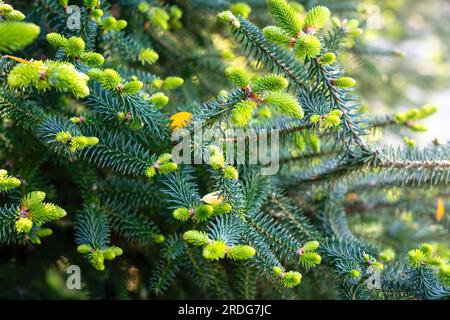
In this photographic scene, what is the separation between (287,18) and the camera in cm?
104

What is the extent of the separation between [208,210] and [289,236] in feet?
0.77

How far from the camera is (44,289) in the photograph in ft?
5.09

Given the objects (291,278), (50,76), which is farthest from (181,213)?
(50,76)

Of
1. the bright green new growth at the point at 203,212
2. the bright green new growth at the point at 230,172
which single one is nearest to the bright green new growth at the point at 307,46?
the bright green new growth at the point at 230,172

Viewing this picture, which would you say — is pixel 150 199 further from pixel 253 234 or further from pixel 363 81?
pixel 363 81

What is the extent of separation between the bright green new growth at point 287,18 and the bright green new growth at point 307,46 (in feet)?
0.10

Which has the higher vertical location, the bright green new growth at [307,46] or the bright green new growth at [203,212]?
the bright green new growth at [307,46]

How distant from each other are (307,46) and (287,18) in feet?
0.29

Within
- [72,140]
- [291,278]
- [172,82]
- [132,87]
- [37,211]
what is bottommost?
[291,278]

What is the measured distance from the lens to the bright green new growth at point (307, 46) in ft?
3.30

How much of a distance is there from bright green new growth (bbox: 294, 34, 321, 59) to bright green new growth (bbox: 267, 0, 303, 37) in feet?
0.10

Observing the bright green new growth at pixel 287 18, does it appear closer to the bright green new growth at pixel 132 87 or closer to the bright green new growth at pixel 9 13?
the bright green new growth at pixel 132 87

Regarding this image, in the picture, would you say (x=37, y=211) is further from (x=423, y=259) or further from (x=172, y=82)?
(x=423, y=259)
